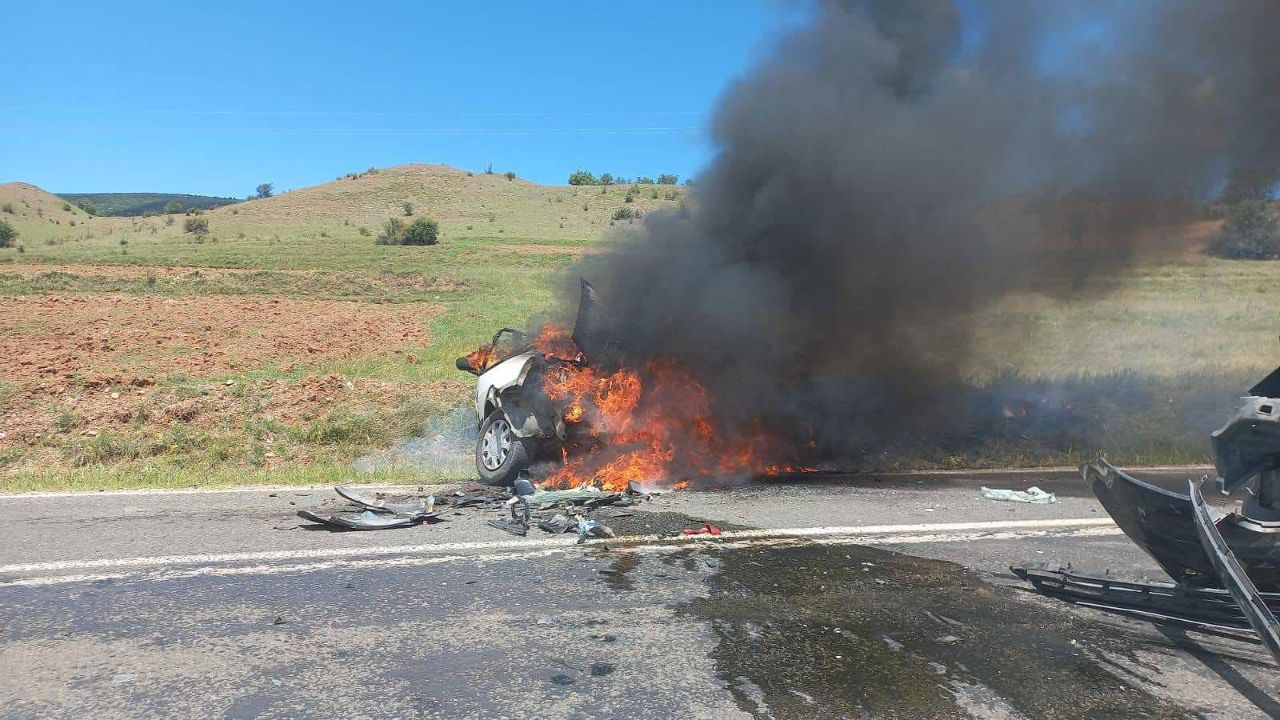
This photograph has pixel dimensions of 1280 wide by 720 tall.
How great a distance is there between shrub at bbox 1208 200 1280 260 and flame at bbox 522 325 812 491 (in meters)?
16.1

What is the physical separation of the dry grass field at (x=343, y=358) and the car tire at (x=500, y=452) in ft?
2.51

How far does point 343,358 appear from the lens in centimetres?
1448

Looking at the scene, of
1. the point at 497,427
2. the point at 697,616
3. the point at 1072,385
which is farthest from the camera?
the point at 1072,385

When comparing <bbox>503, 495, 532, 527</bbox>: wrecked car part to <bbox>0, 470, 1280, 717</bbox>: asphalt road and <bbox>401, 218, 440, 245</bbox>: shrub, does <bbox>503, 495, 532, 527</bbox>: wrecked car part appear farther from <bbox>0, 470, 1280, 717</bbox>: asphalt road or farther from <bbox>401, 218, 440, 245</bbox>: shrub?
<bbox>401, 218, 440, 245</bbox>: shrub

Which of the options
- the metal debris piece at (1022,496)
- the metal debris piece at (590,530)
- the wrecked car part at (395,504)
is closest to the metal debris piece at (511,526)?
the metal debris piece at (590,530)

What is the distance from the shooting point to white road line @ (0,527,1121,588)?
4457mm

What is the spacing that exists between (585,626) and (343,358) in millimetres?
11763

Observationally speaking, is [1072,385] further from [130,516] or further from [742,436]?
[130,516]

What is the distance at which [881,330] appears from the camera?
937cm

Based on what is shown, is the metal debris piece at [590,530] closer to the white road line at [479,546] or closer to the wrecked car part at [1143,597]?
the white road line at [479,546]

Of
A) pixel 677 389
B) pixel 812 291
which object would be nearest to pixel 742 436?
pixel 677 389

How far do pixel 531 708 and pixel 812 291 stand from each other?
21.5ft

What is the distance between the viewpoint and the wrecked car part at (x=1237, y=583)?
3.05 m

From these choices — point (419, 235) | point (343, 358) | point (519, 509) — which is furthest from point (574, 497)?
point (419, 235)
